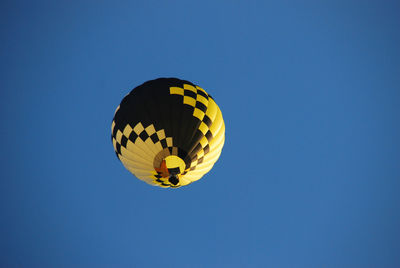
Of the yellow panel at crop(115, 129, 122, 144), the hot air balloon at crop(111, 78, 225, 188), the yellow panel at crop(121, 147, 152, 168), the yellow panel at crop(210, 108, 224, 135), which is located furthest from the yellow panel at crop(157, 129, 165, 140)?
the yellow panel at crop(210, 108, 224, 135)

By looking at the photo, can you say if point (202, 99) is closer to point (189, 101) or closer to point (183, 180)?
point (189, 101)

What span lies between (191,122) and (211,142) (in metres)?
0.80

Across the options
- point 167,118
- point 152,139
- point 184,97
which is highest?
point 184,97

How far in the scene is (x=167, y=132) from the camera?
696cm

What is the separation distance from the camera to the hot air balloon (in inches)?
274

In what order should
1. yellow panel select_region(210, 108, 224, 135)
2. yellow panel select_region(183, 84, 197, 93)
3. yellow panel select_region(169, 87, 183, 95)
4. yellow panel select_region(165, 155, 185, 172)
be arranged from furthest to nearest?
yellow panel select_region(183, 84, 197, 93) → yellow panel select_region(210, 108, 224, 135) → yellow panel select_region(169, 87, 183, 95) → yellow panel select_region(165, 155, 185, 172)

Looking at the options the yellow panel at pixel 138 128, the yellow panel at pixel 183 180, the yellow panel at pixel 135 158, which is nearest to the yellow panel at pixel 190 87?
the yellow panel at pixel 138 128

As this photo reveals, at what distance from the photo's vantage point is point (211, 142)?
7.52 metres

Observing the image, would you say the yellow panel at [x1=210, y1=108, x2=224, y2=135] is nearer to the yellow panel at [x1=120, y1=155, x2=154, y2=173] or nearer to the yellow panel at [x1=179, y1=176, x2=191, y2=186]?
the yellow panel at [x1=179, y1=176, x2=191, y2=186]

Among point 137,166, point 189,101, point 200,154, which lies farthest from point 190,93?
point 137,166

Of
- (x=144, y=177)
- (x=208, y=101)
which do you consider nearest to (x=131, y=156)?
(x=144, y=177)

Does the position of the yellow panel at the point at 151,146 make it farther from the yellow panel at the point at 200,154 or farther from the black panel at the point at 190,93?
the black panel at the point at 190,93

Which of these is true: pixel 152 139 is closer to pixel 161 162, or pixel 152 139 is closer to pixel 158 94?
pixel 161 162

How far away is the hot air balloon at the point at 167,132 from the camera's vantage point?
6965 millimetres
